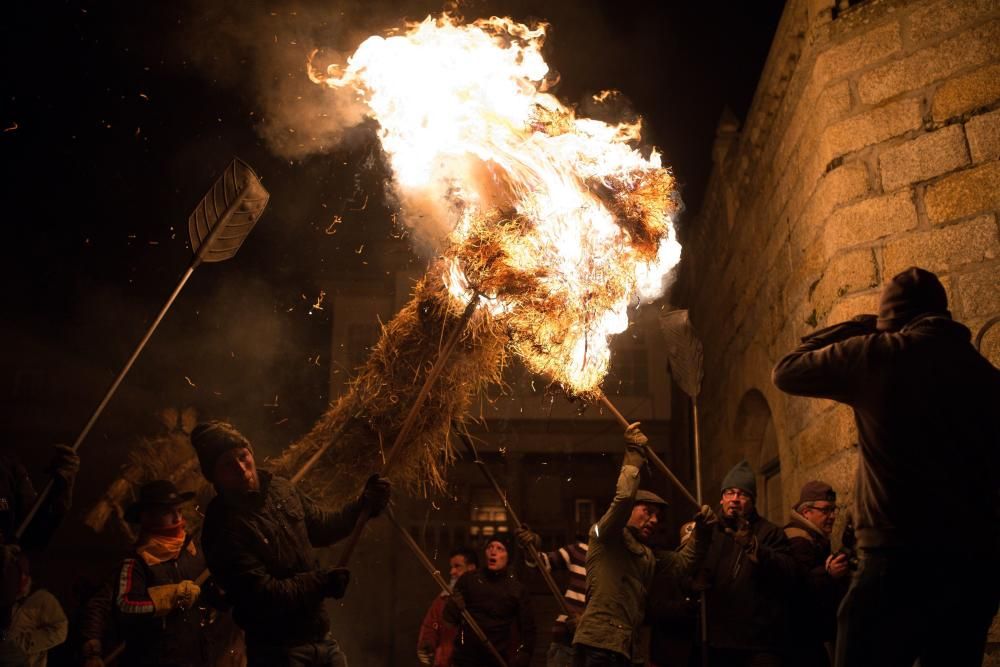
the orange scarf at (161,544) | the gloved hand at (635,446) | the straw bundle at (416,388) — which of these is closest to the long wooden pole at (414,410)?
the straw bundle at (416,388)

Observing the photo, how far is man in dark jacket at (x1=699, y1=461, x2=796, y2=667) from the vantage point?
15.9 ft

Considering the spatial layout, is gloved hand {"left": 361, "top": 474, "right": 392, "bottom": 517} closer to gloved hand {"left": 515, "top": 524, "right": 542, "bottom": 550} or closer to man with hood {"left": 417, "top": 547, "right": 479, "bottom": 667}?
gloved hand {"left": 515, "top": 524, "right": 542, "bottom": 550}

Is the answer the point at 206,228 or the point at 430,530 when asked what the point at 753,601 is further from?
the point at 430,530

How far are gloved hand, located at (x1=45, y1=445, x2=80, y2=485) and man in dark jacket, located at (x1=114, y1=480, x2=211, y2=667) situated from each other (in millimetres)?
974

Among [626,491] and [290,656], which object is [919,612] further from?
[290,656]

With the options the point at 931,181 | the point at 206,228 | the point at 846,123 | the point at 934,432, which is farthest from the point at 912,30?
the point at 206,228

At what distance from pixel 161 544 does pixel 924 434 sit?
4551 mm

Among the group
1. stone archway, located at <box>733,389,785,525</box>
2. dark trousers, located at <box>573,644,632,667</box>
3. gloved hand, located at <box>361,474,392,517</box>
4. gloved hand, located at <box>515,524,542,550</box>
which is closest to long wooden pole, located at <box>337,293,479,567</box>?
gloved hand, located at <box>361,474,392,517</box>

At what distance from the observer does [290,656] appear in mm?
3939

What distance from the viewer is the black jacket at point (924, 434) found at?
119 inches

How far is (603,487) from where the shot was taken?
711 inches

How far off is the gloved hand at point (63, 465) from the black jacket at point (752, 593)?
377 centimetres

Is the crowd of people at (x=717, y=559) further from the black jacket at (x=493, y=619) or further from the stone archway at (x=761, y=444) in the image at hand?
the stone archway at (x=761, y=444)

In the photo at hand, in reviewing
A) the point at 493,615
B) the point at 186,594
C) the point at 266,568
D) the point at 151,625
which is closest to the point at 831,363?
the point at 266,568
